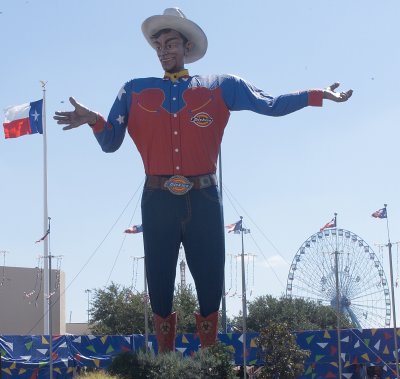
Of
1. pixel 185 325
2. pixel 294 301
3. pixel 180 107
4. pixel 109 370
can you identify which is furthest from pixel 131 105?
pixel 294 301

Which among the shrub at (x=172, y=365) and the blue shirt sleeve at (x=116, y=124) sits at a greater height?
the blue shirt sleeve at (x=116, y=124)

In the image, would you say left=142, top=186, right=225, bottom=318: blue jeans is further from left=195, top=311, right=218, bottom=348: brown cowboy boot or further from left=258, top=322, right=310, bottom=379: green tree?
left=258, top=322, right=310, bottom=379: green tree

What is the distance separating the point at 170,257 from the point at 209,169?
1.42 m

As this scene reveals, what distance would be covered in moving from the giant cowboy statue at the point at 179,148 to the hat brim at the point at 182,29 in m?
0.02

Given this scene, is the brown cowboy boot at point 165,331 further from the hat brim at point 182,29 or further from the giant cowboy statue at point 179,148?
the hat brim at point 182,29

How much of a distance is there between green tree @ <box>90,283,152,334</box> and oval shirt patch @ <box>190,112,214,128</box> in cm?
3308

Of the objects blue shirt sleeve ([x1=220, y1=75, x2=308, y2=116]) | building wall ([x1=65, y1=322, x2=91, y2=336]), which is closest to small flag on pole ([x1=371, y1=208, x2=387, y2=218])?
blue shirt sleeve ([x1=220, y1=75, x2=308, y2=116])

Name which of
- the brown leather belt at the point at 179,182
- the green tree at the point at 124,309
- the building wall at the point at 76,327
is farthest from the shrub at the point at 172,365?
the building wall at the point at 76,327

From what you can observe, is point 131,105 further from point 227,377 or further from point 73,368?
point 73,368

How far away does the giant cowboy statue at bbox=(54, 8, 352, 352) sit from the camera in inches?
502

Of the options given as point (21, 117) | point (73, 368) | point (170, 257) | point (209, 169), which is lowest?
point (73, 368)

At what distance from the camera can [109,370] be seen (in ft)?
39.0

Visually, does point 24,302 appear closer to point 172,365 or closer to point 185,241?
point 185,241

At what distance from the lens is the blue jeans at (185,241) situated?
41.8ft
